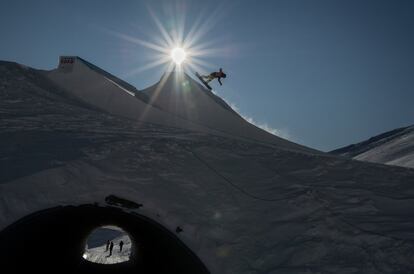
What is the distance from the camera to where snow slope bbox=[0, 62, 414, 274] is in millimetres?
7020

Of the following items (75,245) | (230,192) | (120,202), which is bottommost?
(120,202)

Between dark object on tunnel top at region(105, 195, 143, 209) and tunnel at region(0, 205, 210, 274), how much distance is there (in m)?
0.14

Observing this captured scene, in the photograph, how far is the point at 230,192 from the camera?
916 cm

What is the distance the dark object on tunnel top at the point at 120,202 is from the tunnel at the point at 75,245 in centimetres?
14

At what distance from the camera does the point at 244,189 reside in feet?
30.8

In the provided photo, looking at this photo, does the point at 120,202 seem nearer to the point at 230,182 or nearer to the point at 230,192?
the point at 230,192

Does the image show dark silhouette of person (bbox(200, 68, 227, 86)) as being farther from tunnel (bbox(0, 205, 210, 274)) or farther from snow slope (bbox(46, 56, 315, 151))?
tunnel (bbox(0, 205, 210, 274))

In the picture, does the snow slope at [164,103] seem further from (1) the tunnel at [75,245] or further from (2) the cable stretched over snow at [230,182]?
(1) the tunnel at [75,245]

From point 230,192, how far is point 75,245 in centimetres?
658

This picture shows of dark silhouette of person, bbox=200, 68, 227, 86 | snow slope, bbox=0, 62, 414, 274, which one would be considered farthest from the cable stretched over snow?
dark silhouette of person, bbox=200, 68, 227, 86

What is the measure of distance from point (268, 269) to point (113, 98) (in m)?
13.6

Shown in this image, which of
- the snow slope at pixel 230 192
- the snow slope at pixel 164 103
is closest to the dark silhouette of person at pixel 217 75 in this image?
the snow slope at pixel 164 103

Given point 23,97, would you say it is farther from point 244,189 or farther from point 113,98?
point 244,189

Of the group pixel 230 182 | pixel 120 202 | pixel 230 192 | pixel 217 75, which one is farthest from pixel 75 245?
pixel 217 75
